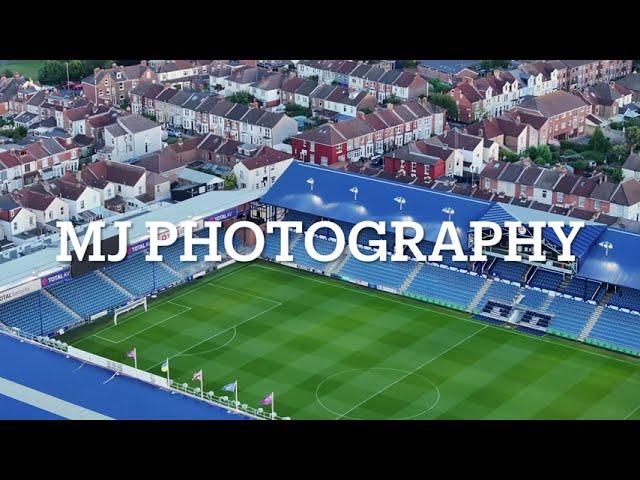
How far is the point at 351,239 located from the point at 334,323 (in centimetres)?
692

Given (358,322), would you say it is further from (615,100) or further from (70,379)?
(615,100)

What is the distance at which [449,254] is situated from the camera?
59812mm

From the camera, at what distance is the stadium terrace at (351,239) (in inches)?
2205

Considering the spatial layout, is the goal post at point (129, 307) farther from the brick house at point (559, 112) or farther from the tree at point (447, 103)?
the tree at point (447, 103)

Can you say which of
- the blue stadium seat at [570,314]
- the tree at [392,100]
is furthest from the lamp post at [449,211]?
the tree at [392,100]

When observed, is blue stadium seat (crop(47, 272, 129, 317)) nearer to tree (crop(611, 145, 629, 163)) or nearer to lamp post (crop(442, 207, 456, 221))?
lamp post (crop(442, 207, 456, 221))

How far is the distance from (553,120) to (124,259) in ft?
144

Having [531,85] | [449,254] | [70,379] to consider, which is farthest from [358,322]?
[531,85]

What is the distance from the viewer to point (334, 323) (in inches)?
2189

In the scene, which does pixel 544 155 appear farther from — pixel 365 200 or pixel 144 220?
pixel 144 220

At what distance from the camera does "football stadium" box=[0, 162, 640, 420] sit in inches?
1822

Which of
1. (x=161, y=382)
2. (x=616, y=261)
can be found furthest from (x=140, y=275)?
(x=616, y=261)

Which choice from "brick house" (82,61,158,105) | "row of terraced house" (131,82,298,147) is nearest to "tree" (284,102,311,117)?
"row of terraced house" (131,82,298,147)

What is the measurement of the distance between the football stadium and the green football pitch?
109 mm
